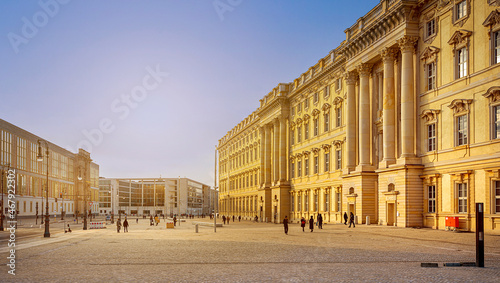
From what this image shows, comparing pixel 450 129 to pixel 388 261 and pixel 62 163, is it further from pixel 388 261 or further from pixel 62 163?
pixel 62 163

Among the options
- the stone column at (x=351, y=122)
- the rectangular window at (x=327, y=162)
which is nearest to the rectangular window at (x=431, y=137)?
the stone column at (x=351, y=122)

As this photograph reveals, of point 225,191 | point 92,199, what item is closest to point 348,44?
point 225,191

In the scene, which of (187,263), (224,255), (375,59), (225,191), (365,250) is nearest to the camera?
(187,263)

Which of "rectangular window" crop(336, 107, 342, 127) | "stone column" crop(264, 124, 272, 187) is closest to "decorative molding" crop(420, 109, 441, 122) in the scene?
"rectangular window" crop(336, 107, 342, 127)

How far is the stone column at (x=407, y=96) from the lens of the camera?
3978cm

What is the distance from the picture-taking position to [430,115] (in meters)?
38.4

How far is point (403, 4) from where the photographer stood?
129 feet

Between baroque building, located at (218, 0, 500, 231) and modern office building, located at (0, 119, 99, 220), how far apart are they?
37.9 metres

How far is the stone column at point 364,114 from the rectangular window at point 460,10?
12.4m

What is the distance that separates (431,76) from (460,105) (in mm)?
4494

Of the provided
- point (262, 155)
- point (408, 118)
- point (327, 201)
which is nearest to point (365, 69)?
point (408, 118)

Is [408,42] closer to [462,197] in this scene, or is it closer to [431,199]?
[431,199]

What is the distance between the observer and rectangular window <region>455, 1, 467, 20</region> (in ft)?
115

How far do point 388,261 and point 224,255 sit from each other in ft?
21.2
